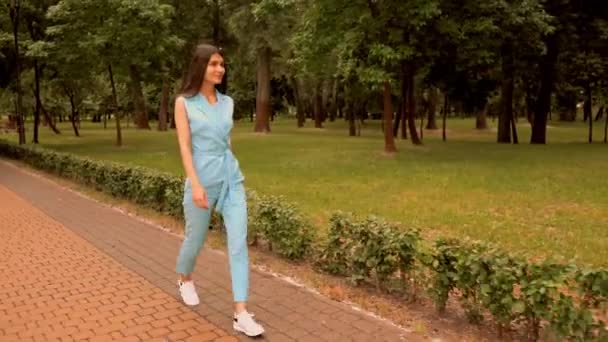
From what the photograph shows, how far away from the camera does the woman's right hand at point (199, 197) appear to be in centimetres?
412

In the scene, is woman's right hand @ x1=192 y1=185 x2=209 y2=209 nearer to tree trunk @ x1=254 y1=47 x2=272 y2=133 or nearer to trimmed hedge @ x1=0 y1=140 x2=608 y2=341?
trimmed hedge @ x1=0 y1=140 x2=608 y2=341

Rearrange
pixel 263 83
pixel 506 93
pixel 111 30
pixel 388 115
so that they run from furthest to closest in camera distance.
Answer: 1. pixel 263 83
2. pixel 506 93
3. pixel 111 30
4. pixel 388 115

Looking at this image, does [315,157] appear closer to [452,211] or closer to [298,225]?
[452,211]

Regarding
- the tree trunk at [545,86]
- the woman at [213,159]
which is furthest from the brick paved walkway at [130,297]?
the tree trunk at [545,86]

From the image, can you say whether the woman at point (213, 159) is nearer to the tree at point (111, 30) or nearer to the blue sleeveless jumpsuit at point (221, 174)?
the blue sleeveless jumpsuit at point (221, 174)

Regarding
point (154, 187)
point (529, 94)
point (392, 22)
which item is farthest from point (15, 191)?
point (529, 94)

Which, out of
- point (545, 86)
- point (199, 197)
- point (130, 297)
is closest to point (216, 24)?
point (545, 86)

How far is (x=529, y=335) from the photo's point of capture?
13.2ft

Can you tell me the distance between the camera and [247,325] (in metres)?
4.20

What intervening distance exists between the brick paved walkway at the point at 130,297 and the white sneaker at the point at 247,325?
97mm

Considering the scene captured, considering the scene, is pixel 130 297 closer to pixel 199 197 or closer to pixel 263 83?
pixel 199 197

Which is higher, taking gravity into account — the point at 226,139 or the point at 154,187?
the point at 226,139

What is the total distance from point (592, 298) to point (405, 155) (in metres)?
15.2

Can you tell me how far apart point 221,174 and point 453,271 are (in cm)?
204
